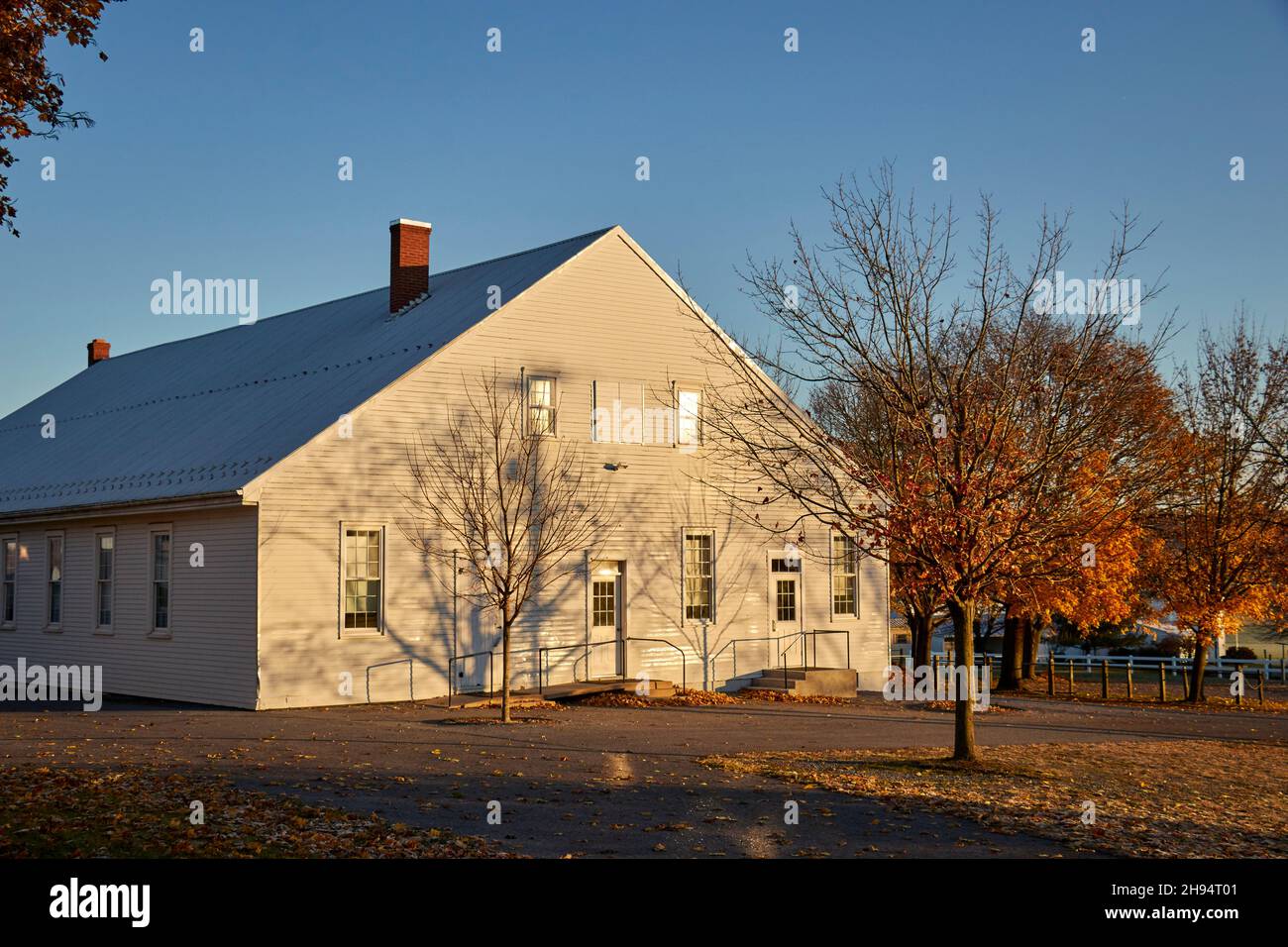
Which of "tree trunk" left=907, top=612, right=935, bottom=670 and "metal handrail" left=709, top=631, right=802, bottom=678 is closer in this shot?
"metal handrail" left=709, top=631, right=802, bottom=678

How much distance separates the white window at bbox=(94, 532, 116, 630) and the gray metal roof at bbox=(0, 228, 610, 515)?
89cm

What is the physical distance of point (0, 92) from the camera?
12.9 m

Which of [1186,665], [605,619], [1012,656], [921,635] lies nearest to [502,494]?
[605,619]

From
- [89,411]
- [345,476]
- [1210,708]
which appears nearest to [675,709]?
[345,476]

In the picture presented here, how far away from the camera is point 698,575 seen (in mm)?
28594

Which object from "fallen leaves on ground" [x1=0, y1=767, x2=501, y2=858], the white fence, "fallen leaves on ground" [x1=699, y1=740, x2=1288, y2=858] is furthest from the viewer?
→ the white fence

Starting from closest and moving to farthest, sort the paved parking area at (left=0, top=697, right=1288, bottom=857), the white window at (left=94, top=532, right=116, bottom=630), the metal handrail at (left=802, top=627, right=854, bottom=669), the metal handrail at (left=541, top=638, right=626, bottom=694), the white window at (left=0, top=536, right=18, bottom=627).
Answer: the paved parking area at (left=0, top=697, right=1288, bottom=857) → the metal handrail at (left=541, top=638, right=626, bottom=694) → the white window at (left=94, top=532, right=116, bottom=630) → the white window at (left=0, top=536, right=18, bottom=627) → the metal handrail at (left=802, top=627, right=854, bottom=669)

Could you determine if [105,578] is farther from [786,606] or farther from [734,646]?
[786,606]

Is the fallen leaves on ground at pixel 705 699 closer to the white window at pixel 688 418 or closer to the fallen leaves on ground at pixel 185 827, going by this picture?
the white window at pixel 688 418

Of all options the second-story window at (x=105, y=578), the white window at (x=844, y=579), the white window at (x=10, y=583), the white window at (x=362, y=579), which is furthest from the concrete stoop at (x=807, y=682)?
the white window at (x=10, y=583)

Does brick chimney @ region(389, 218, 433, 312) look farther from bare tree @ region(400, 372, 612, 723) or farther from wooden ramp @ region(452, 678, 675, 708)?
wooden ramp @ region(452, 678, 675, 708)

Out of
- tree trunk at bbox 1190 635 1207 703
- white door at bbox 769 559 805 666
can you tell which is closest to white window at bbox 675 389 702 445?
white door at bbox 769 559 805 666

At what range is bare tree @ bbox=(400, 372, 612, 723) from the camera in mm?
24281
